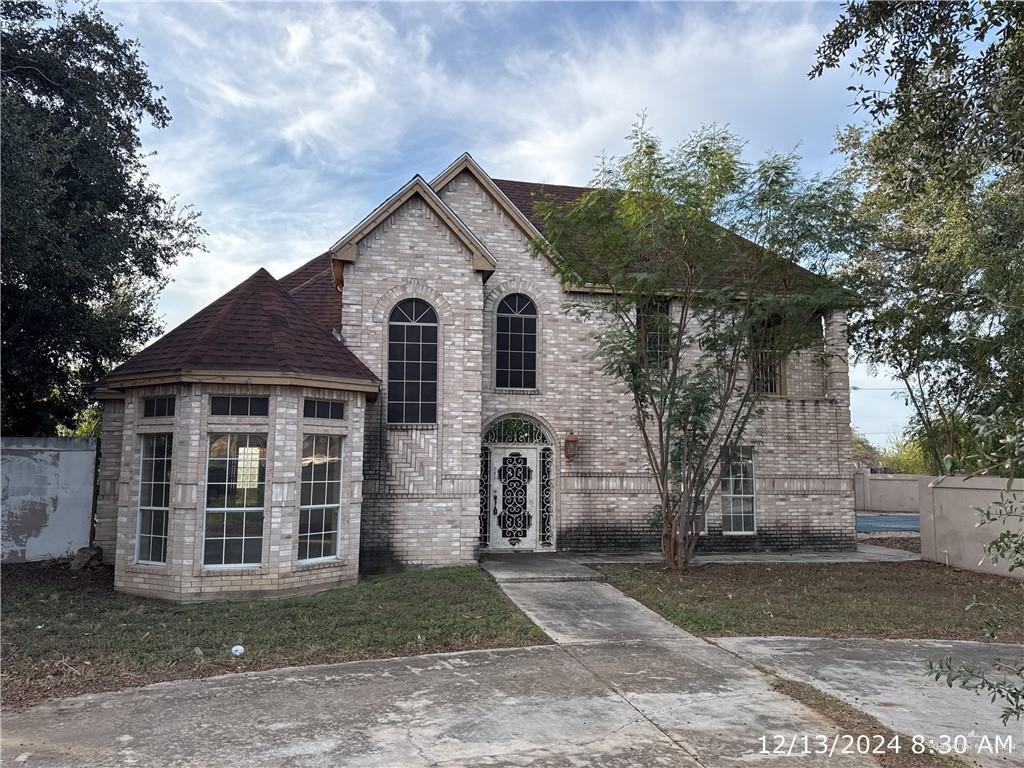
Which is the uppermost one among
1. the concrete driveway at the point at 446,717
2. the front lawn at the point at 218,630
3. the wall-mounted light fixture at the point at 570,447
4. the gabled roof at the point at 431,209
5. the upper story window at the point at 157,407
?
the gabled roof at the point at 431,209

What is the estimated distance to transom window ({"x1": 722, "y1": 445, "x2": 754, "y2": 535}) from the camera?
52.0 feet

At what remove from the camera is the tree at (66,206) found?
10.5 m

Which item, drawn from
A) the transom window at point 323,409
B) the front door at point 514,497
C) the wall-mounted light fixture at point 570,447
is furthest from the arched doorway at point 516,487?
the transom window at point 323,409

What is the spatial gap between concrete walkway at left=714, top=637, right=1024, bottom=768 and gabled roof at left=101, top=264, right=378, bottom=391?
6831 millimetres

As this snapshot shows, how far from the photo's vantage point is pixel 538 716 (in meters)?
5.59

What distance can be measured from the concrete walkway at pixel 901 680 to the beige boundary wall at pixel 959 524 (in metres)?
6.05

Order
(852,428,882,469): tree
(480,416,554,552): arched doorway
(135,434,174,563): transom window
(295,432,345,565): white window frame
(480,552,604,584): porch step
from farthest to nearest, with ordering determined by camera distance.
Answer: (852,428,882,469): tree
(480,416,554,552): arched doorway
(480,552,604,584): porch step
(295,432,345,565): white window frame
(135,434,174,563): transom window

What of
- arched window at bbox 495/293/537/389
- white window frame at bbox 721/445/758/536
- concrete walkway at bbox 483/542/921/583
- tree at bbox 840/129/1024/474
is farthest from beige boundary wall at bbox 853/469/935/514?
arched window at bbox 495/293/537/389

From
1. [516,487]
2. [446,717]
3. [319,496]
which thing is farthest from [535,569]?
[446,717]

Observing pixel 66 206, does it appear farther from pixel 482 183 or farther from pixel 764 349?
pixel 764 349

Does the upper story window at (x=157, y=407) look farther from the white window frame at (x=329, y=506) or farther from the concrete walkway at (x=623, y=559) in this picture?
the concrete walkway at (x=623, y=559)

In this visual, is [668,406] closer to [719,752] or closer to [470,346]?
[470,346]

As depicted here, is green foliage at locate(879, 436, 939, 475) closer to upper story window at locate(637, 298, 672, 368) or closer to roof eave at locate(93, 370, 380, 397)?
upper story window at locate(637, 298, 672, 368)

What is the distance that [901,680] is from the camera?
6.68m
